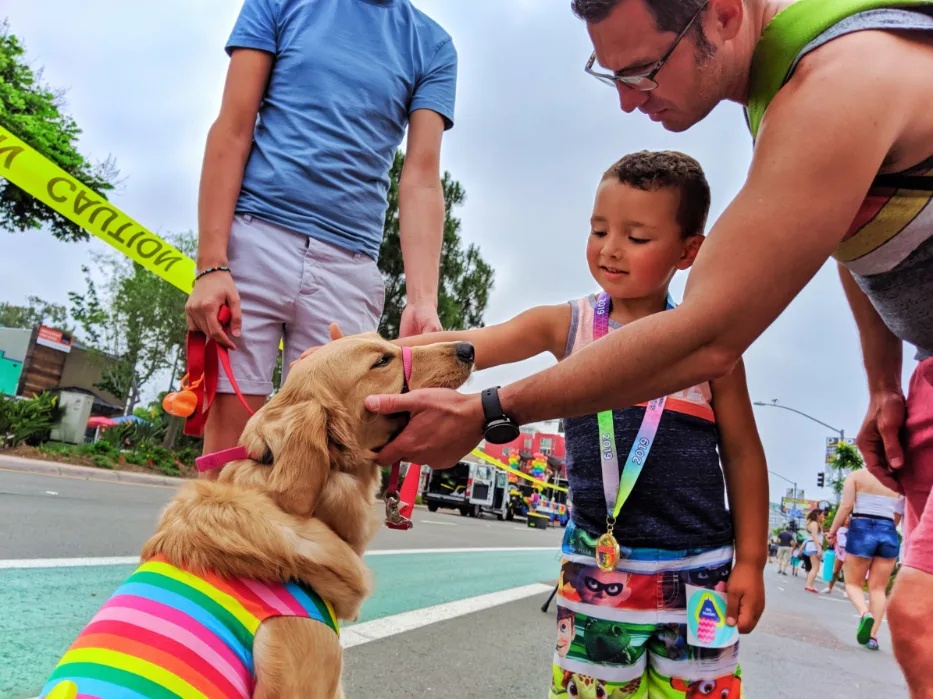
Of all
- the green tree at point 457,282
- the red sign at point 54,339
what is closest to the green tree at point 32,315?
the red sign at point 54,339

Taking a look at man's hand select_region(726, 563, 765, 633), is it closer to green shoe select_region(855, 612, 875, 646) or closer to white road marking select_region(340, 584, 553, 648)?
white road marking select_region(340, 584, 553, 648)

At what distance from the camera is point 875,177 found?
1504 millimetres

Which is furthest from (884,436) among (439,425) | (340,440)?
(340,440)

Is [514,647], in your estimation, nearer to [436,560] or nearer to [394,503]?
[394,503]

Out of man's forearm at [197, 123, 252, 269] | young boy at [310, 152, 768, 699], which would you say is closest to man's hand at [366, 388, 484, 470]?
young boy at [310, 152, 768, 699]

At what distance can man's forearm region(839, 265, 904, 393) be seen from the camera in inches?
89.2

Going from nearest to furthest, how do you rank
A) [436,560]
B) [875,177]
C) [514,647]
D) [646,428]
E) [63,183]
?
[875,177] → [646,428] → [514,647] → [63,183] → [436,560]

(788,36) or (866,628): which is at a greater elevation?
(788,36)

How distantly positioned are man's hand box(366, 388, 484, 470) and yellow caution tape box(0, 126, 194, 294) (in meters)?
2.87

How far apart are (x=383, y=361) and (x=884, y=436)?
66.0 inches

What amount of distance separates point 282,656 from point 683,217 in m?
1.84

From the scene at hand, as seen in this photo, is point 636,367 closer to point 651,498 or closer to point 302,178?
point 651,498

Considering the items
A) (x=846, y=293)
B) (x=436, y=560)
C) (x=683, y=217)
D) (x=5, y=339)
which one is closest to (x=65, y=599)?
(x=683, y=217)

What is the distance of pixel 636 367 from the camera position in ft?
4.99
